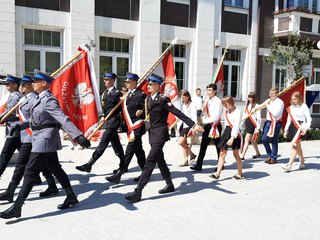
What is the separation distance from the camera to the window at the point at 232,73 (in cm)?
1847

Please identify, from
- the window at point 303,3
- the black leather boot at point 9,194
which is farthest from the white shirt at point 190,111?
the window at point 303,3

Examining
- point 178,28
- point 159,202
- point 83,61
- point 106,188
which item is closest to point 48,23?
point 178,28

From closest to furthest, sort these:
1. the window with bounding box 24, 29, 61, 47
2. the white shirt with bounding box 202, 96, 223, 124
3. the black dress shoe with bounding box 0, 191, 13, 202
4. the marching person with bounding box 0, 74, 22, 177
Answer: the black dress shoe with bounding box 0, 191, 13, 202 → the marching person with bounding box 0, 74, 22, 177 → the white shirt with bounding box 202, 96, 223, 124 → the window with bounding box 24, 29, 61, 47

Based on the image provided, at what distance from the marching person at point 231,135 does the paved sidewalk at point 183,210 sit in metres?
0.35

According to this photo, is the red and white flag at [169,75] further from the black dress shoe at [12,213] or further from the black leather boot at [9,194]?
the black dress shoe at [12,213]

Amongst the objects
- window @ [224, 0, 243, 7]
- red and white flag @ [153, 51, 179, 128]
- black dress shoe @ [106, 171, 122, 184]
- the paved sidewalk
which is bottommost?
the paved sidewalk

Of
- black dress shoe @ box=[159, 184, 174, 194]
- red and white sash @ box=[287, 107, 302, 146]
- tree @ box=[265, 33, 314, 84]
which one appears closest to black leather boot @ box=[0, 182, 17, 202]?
black dress shoe @ box=[159, 184, 174, 194]

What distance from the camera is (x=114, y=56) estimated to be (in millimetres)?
15242

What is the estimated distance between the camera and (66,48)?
14.0 metres

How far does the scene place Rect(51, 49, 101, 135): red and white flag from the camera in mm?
6668

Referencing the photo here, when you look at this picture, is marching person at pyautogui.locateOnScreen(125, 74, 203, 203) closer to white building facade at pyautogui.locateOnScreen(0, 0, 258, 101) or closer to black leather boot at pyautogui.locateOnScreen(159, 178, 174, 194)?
black leather boot at pyautogui.locateOnScreen(159, 178, 174, 194)

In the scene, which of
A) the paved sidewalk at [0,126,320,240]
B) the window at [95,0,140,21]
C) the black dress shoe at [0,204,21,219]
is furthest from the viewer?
the window at [95,0,140,21]

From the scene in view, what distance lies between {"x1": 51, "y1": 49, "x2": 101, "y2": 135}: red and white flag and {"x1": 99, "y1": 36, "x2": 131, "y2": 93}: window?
8262 mm

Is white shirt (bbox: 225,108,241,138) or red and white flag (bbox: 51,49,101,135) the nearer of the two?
red and white flag (bbox: 51,49,101,135)
